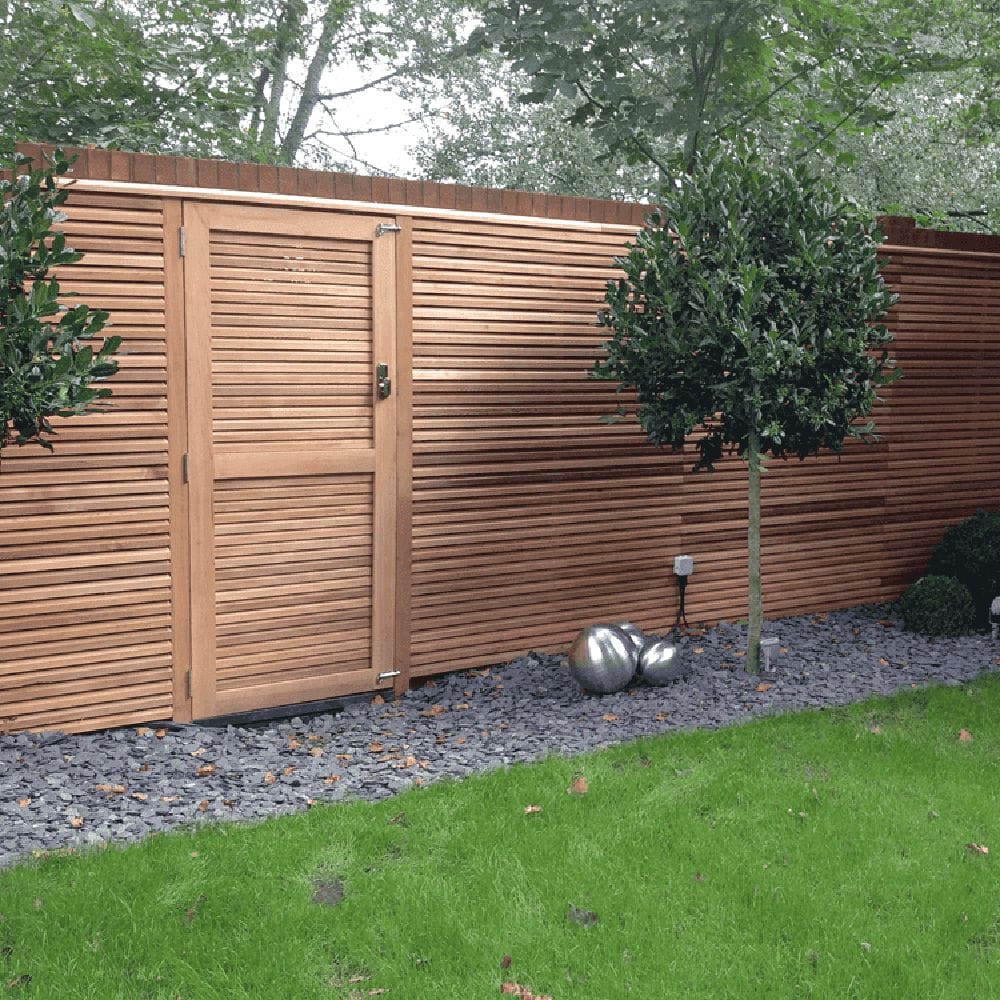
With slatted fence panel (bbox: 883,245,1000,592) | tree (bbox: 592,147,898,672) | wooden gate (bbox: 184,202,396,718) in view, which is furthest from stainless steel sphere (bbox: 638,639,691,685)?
slatted fence panel (bbox: 883,245,1000,592)

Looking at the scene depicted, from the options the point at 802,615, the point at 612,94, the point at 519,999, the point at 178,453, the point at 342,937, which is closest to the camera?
the point at 519,999

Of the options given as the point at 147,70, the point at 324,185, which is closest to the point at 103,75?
the point at 147,70

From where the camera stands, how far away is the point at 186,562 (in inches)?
202

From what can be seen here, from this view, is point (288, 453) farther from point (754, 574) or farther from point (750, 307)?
point (754, 574)

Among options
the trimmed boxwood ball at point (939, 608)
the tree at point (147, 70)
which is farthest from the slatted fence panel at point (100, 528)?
the trimmed boxwood ball at point (939, 608)

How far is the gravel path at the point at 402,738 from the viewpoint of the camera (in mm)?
4273

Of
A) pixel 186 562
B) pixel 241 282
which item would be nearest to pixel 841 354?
pixel 241 282

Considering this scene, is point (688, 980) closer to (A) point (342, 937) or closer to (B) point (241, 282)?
(A) point (342, 937)

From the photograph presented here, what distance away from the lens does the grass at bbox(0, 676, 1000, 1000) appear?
3.09 metres

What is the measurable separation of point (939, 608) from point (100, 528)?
15.8 feet

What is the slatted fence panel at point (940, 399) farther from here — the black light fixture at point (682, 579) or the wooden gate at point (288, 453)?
the wooden gate at point (288, 453)

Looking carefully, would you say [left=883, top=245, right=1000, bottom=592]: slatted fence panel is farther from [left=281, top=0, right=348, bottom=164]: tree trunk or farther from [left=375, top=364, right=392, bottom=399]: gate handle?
[left=281, top=0, right=348, bottom=164]: tree trunk

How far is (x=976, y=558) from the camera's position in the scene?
7066mm

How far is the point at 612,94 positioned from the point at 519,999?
7.51m
